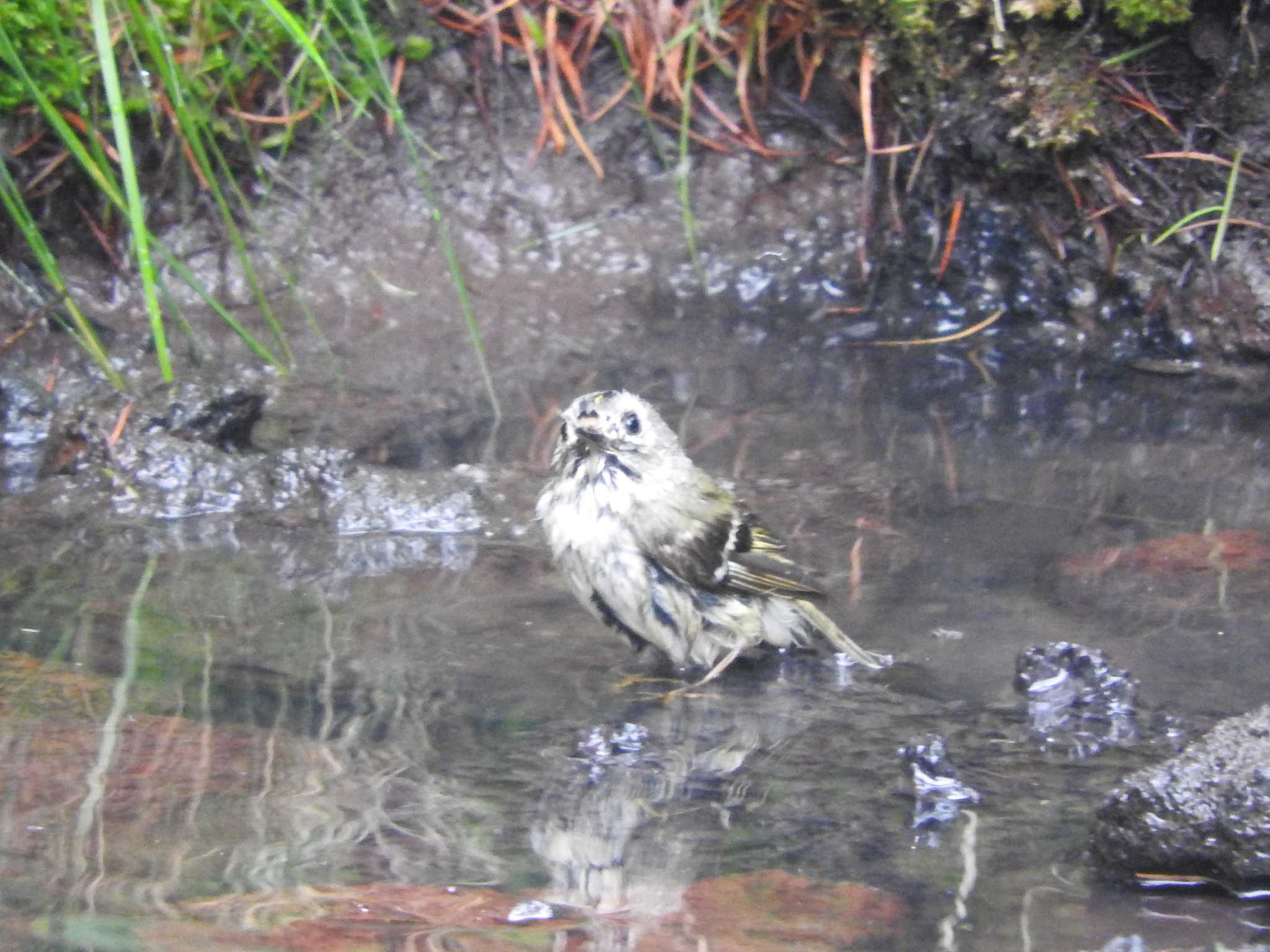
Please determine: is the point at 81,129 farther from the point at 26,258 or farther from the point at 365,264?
the point at 365,264

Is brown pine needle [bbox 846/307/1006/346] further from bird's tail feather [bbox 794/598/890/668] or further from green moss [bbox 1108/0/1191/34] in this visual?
bird's tail feather [bbox 794/598/890/668]

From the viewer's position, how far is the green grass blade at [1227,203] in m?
6.82

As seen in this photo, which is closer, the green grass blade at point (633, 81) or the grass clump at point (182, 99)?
the grass clump at point (182, 99)

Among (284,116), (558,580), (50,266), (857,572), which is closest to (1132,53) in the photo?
(857,572)

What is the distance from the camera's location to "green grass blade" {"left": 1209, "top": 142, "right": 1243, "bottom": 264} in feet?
22.4

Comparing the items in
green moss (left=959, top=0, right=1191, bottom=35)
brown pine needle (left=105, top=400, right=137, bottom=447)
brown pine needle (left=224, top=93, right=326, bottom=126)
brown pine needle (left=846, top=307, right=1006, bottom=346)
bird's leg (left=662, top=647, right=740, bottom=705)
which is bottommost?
bird's leg (left=662, top=647, right=740, bottom=705)

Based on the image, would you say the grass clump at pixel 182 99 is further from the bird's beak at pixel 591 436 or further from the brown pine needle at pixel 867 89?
the brown pine needle at pixel 867 89

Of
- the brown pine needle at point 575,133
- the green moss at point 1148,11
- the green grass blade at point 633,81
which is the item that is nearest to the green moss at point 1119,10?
the green moss at point 1148,11

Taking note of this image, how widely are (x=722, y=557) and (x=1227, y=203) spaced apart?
3.50 meters

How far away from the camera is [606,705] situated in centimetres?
412

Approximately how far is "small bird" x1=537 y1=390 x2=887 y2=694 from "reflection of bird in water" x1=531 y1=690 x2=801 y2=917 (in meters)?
0.38

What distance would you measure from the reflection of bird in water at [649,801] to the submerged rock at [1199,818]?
806 mm

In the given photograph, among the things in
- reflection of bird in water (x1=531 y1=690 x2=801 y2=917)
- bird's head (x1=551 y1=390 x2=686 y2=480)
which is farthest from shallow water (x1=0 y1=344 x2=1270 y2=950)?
bird's head (x1=551 y1=390 x2=686 y2=480)

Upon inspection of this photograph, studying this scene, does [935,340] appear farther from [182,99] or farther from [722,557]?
[182,99]
